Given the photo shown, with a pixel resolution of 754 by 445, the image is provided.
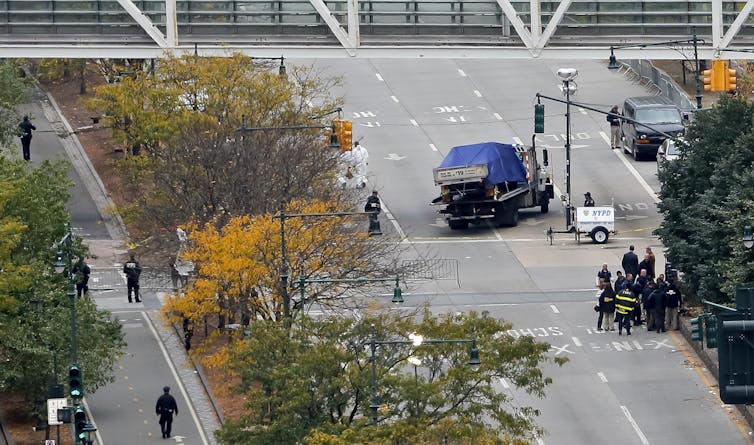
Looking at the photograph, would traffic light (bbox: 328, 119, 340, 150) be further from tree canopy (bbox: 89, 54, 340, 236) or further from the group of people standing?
the group of people standing

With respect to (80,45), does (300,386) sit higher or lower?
lower

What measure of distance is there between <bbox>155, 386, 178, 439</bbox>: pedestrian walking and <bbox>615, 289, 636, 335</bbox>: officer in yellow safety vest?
1238 centimetres

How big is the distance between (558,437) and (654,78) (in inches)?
1551

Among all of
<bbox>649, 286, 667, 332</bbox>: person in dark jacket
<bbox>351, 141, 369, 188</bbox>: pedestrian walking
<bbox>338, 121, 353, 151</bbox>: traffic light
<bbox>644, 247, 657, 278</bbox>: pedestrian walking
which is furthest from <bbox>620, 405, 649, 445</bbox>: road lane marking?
<bbox>351, 141, 369, 188</bbox>: pedestrian walking

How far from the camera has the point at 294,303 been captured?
56688 millimetres

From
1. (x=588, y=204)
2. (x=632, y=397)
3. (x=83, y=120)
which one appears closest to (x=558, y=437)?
(x=632, y=397)

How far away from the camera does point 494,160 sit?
234 ft

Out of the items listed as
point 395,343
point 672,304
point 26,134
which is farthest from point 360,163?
point 395,343

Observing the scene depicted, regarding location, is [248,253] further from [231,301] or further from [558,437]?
[558,437]

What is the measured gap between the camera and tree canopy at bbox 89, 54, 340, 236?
61.3 meters

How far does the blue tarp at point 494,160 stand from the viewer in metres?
71.3

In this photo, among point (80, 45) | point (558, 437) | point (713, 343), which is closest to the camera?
point (713, 343)

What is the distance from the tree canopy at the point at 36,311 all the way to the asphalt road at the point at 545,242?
9.71 meters

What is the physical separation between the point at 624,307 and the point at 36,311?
15114mm
